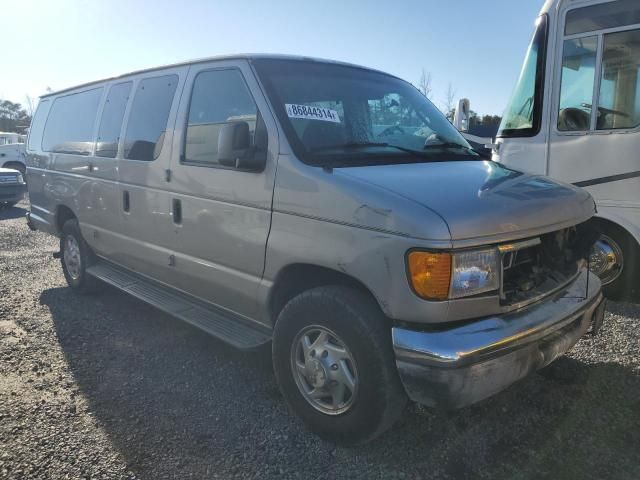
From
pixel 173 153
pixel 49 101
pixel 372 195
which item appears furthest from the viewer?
pixel 49 101

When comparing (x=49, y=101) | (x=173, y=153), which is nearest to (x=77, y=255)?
(x=49, y=101)

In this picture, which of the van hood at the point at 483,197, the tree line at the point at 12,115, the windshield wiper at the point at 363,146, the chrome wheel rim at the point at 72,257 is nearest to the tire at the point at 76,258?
the chrome wheel rim at the point at 72,257

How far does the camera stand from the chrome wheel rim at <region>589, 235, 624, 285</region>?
502cm

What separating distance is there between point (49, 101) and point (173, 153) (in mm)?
3524

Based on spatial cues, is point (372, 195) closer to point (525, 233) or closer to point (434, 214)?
point (434, 214)

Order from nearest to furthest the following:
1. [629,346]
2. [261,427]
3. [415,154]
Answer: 1. [261,427]
2. [415,154]
3. [629,346]

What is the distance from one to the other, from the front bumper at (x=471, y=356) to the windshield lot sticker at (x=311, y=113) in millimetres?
1450

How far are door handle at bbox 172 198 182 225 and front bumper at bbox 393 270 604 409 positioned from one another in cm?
199

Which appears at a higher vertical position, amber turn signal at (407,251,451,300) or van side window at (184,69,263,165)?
van side window at (184,69,263,165)

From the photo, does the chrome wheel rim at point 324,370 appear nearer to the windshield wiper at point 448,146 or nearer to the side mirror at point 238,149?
the side mirror at point 238,149

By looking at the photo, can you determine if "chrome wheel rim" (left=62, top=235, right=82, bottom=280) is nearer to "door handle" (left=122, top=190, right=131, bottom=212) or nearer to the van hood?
"door handle" (left=122, top=190, right=131, bottom=212)

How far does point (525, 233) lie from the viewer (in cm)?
258

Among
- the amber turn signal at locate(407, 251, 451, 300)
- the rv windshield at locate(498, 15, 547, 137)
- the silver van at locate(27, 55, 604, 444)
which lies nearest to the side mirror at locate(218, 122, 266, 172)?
the silver van at locate(27, 55, 604, 444)

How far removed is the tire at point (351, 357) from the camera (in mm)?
2527
